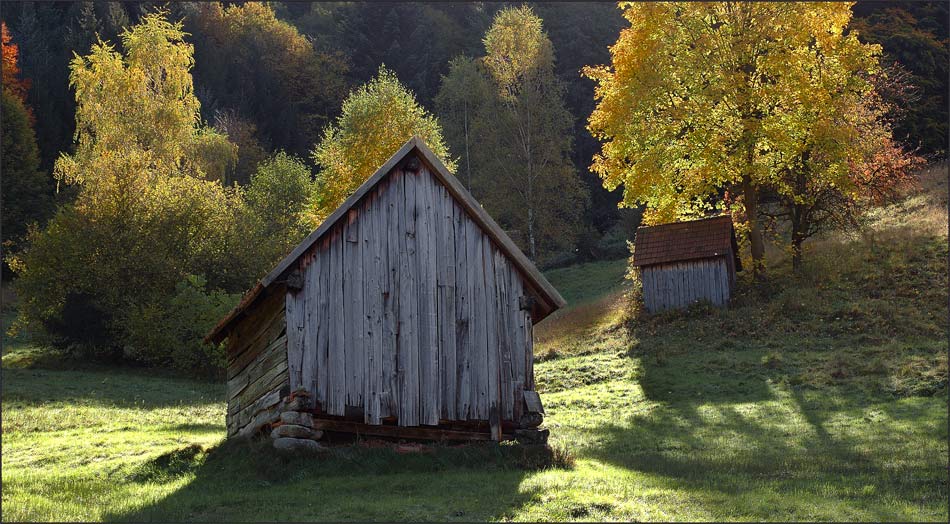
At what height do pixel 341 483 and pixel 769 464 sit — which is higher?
pixel 341 483

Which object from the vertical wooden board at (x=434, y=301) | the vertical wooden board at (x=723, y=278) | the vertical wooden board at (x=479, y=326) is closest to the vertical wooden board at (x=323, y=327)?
the vertical wooden board at (x=434, y=301)

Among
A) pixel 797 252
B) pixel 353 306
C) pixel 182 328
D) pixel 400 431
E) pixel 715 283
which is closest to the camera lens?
pixel 353 306

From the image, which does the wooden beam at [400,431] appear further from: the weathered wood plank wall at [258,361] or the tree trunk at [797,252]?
the tree trunk at [797,252]

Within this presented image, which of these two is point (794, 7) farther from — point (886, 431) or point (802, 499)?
point (802, 499)

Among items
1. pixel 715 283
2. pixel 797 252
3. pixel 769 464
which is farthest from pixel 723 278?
pixel 769 464

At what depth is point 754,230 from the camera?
121 feet

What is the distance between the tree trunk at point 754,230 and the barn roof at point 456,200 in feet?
68.3

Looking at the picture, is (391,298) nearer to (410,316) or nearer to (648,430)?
(410,316)

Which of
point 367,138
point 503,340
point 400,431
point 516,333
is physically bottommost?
point 400,431

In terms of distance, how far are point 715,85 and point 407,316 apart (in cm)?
2030

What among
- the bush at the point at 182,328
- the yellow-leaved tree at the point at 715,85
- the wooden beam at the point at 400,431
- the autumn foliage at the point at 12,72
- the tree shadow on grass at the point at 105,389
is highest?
the autumn foliage at the point at 12,72

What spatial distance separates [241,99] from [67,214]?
4188 cm

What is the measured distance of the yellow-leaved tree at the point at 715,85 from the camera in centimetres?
3309

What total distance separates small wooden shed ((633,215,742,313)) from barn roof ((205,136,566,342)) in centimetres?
1887
